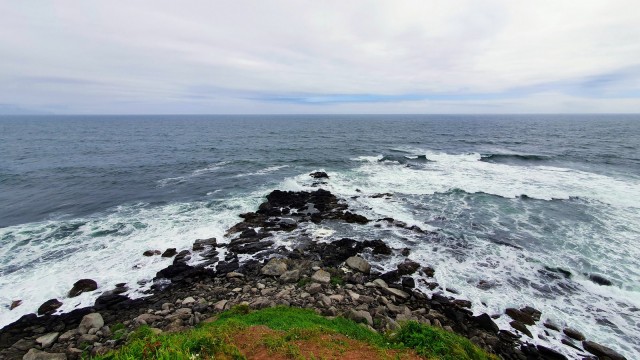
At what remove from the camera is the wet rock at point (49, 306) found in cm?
1353

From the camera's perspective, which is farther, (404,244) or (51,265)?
(404,244)

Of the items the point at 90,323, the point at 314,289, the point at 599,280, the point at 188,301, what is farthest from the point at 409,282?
the point at 90,323

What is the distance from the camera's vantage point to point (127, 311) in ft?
44.7

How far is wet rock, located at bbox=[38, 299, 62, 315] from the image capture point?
1353 cm

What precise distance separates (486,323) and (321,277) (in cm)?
768

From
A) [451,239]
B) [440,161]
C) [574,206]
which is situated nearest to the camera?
[451,239]

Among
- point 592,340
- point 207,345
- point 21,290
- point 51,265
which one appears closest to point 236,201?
point 51,265

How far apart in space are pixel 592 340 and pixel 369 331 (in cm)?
946

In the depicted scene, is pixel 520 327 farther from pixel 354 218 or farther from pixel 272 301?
pixel 354 218

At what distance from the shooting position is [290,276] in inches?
611

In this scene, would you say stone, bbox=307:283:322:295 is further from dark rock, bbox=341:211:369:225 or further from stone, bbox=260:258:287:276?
dark rock, bbox=341:211:369:225

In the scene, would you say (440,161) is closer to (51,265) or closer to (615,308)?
(615,308)

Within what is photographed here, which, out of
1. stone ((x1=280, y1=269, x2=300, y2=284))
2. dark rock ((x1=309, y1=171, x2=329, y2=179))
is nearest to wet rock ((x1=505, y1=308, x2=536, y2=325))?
stone ((x1=280, y1=269, x2=300, y2=284))

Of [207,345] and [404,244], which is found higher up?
[207,345]
